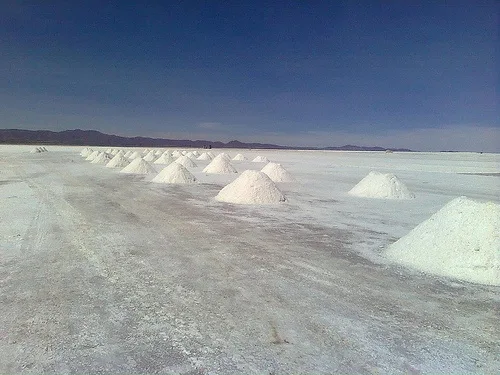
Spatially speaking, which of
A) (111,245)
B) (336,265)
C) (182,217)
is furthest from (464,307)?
(182,217)

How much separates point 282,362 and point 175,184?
13.8 m

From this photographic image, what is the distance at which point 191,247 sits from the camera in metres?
6.25

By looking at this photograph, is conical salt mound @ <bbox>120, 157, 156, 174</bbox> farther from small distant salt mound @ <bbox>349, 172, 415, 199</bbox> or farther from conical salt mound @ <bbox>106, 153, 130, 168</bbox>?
small distant salt mound @ <bbox>349, 172, 415, 199</bbox>

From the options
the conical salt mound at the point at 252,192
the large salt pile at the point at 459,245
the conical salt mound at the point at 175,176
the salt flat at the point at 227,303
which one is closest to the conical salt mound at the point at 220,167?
the conical salt mound at the point at 175,176

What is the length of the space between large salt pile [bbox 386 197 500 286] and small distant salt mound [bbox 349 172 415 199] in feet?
22.1

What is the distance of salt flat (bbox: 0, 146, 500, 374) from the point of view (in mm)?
2930

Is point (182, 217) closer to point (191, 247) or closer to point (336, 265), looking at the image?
point (191, 247)

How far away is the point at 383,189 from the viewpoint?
42.6 ft

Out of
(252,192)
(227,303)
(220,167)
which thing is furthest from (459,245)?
(220,167)

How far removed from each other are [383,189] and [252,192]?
4864 mm

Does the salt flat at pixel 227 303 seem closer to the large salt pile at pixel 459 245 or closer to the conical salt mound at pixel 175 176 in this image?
the large salt pile at pixel 459 245

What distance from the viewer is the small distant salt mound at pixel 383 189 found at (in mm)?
12766

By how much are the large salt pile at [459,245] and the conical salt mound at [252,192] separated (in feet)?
18.6

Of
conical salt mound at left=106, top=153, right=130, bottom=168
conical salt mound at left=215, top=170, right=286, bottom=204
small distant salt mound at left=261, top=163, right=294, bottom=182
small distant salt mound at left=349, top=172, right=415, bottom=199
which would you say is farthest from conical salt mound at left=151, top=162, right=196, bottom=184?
conical salt mound at left=106, top=153, right=130, bottom=168
